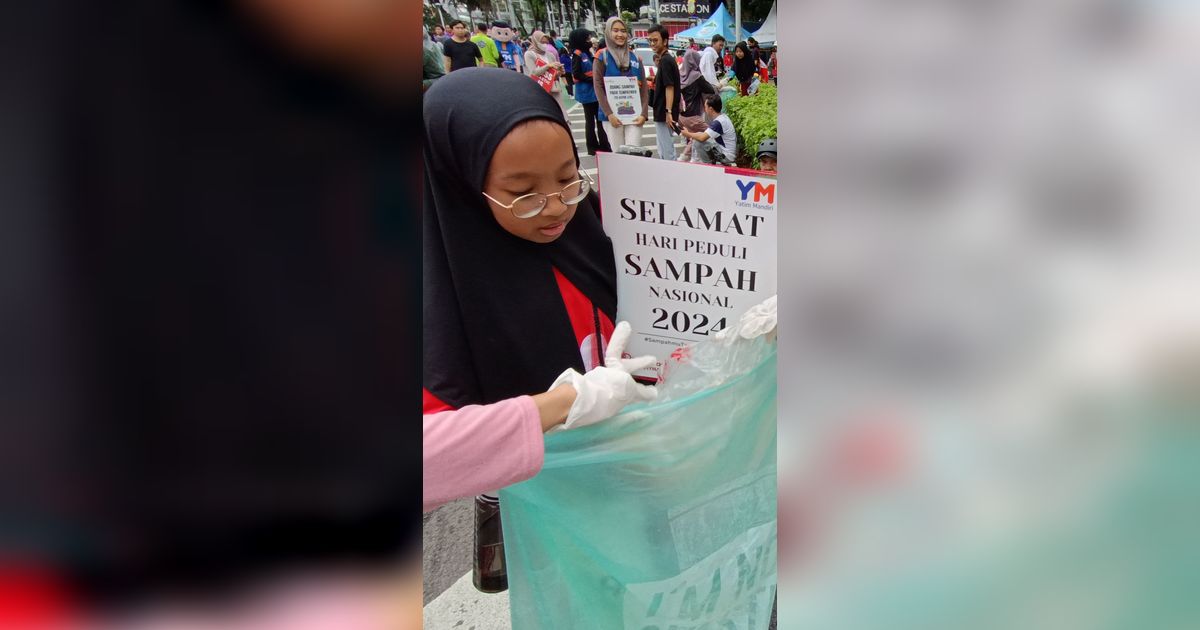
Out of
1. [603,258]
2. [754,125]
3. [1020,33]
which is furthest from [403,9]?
[754,125]

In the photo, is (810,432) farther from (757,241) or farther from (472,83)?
(472,83)

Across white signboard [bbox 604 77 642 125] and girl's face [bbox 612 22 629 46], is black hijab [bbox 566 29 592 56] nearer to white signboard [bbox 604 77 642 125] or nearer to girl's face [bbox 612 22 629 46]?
white signboard [bbox 604 77 642 125]

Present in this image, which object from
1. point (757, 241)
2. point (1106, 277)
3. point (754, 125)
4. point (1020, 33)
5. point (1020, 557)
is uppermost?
point (1020, 33)

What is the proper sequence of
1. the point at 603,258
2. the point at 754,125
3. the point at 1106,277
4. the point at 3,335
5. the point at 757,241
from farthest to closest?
1. the point at 754,125
2. the point at 603,258
3. the point at 757,241
4. the point at 1106,277
5. the point at 3,335

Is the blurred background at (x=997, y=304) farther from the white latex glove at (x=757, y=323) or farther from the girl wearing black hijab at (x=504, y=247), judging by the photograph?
the girl wearing black hijab at (x=504, y=247)

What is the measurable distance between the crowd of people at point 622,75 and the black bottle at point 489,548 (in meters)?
1.51

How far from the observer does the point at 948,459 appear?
42 cm

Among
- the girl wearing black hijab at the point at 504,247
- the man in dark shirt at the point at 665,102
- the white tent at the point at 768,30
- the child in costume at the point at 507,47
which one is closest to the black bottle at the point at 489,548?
the girl wearing black hijab at the point at 504,247

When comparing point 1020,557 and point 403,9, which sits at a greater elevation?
point 403,9

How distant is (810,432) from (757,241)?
972mm

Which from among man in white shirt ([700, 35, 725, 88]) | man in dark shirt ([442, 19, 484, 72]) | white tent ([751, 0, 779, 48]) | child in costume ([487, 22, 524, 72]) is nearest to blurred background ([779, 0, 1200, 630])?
man in dark shirt ([442, 19, 484, 72])

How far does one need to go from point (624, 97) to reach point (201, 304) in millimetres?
3138

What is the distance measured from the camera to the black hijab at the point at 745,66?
7988 mm

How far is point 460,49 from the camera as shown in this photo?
154 inches
